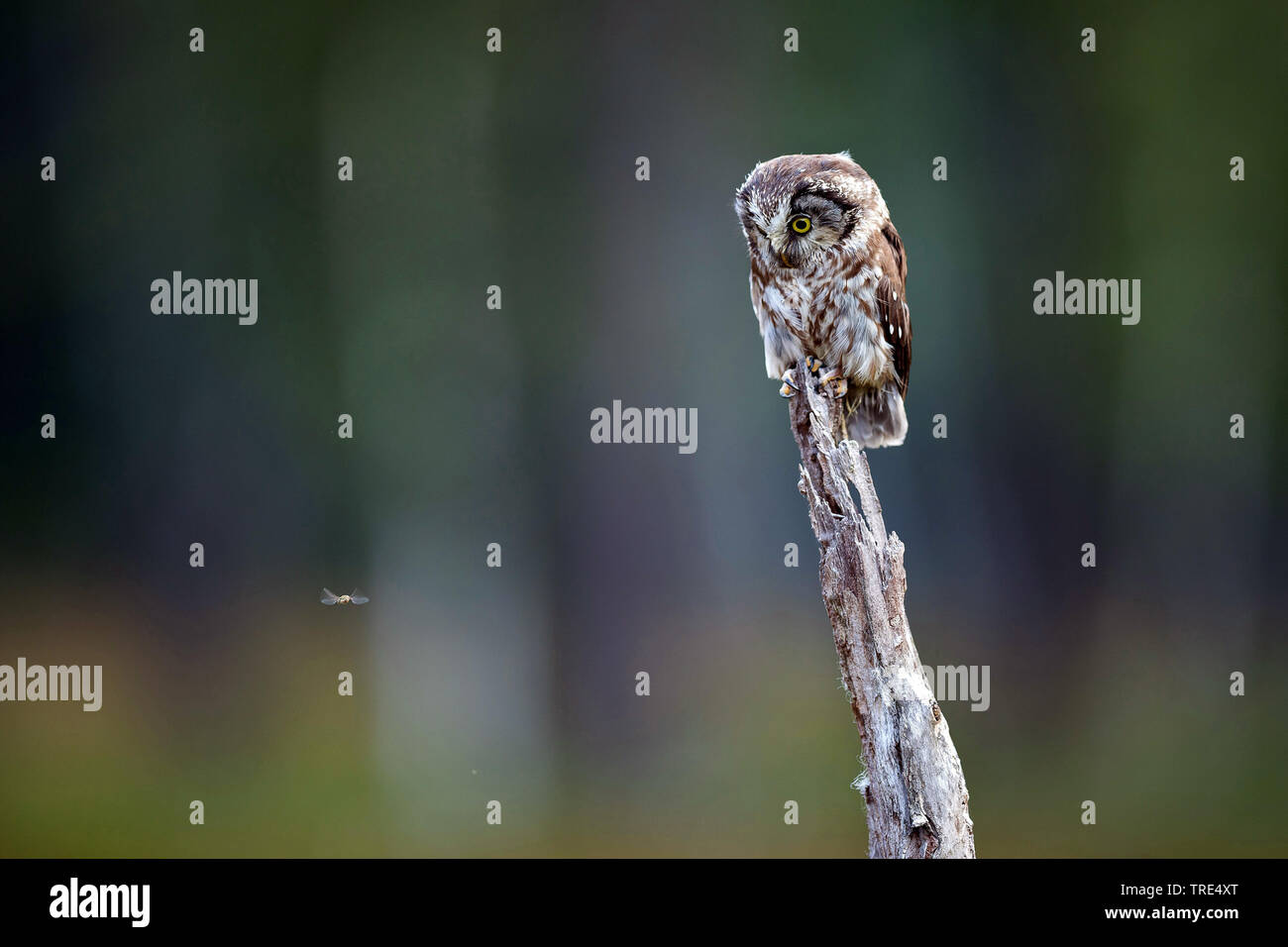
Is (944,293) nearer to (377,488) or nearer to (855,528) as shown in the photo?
(855,528)

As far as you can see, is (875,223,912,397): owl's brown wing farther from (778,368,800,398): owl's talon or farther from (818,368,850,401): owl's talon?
(778,368,800,398): owl's talon

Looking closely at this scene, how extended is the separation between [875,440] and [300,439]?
3.11m

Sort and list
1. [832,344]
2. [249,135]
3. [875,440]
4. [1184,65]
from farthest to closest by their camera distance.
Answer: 1. [249,135]
2. [1184,65]
3. [875,440]
4. [832,344]

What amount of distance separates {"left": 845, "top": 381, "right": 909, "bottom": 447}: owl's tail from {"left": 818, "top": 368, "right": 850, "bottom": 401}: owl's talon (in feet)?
0.41

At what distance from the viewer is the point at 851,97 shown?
498 centimetres

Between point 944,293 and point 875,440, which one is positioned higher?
point 944,293

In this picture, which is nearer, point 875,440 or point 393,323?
point 875,440

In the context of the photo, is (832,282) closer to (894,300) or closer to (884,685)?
(894,300)

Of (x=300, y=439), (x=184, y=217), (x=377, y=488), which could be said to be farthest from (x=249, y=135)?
(x=377, y=488)

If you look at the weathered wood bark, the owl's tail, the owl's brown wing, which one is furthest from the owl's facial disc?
the weathered wood bark

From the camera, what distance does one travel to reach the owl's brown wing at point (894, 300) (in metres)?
3.29

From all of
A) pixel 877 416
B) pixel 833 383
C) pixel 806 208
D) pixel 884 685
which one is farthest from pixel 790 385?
pixel 884 685

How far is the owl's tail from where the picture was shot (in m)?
3.51

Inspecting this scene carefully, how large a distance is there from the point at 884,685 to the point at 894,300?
1.54m
